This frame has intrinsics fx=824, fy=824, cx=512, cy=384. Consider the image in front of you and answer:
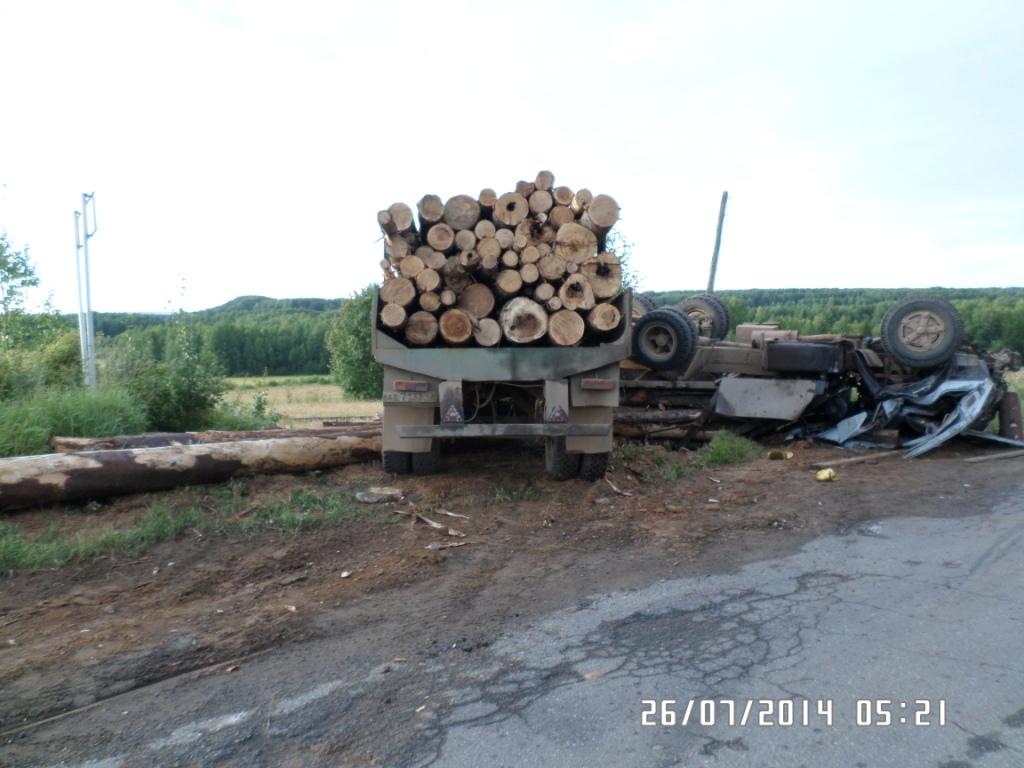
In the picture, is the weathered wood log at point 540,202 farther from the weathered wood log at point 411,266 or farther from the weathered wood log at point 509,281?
the weathered wood log at point 411,266

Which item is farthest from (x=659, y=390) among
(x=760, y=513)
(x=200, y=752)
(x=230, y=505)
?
(x=200, y=752)

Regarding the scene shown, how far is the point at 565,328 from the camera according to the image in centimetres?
739

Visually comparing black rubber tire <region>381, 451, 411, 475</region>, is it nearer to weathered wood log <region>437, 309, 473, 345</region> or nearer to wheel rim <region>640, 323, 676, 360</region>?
weathered wood log <region>437, 309, 473, 345</region>

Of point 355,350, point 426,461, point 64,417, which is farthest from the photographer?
point 355,350

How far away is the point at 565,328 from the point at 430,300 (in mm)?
1235

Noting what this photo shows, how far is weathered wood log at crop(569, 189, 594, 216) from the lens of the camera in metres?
7.57

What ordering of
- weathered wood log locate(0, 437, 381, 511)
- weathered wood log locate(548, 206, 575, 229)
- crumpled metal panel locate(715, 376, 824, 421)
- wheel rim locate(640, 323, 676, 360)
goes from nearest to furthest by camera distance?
weathered wood log locate(0, 437, 381, 511) → weathered wood log locate(548, 206, 575, 229) → crumpled metal panel locate(715, 376, 824, 421) → wheel rim locate(640, 323, 676, 360)

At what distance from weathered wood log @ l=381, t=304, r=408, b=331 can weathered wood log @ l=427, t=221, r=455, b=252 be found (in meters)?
0.68

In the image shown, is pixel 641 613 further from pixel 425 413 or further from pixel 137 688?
pixel 425 413

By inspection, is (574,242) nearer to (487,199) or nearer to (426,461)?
(487,199)

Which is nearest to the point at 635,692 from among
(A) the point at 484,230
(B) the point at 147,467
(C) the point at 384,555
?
(C) the point at 384,555

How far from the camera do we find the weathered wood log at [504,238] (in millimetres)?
7410

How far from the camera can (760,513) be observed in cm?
696

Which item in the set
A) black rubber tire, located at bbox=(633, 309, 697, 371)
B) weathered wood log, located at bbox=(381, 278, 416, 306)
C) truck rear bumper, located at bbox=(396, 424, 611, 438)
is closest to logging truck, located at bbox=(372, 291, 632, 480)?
truck rear bumper, located at bbox=(396, 424, 611, 438)
